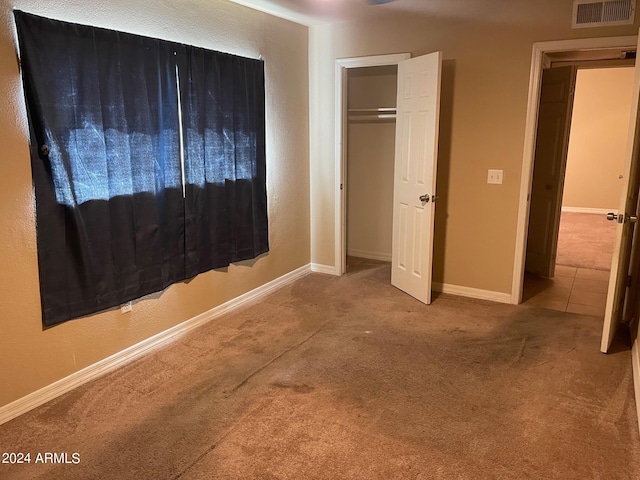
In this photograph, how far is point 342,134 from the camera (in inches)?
184

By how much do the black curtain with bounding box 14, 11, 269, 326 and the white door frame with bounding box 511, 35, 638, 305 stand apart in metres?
2.19

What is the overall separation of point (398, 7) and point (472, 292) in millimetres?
2520

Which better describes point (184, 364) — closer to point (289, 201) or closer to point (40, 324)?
point (40, 324)

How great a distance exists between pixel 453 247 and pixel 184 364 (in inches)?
101

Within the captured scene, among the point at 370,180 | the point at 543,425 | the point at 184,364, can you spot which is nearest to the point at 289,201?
the point at 370,180

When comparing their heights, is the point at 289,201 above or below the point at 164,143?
below

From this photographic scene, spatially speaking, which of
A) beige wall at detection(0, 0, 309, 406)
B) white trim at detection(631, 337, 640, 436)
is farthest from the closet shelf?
white trim at detection(631, 337, 640, 436)

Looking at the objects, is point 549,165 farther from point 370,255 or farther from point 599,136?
point 599,136

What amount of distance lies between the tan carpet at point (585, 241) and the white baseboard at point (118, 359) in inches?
142

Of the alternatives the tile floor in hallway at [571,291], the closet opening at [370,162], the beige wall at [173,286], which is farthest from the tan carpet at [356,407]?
the closet opening at [370,162]

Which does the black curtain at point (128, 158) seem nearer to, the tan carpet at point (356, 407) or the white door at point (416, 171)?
the tan carpet at point (356, 407)

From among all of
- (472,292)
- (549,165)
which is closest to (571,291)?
(472,292)

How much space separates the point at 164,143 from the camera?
10.4 ft

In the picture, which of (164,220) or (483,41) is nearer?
(164,220)
